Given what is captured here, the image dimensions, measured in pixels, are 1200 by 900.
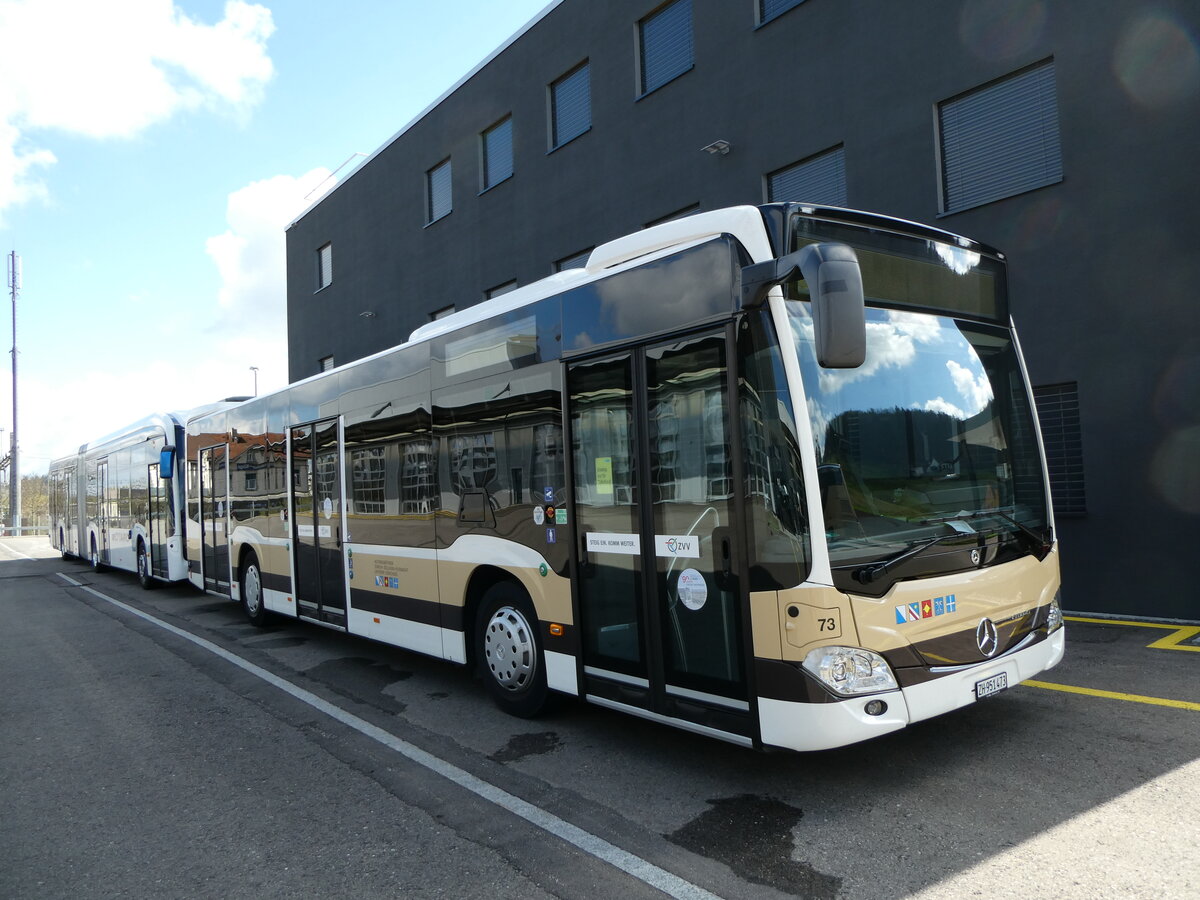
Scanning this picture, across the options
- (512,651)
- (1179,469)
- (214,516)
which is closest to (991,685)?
(512,651)

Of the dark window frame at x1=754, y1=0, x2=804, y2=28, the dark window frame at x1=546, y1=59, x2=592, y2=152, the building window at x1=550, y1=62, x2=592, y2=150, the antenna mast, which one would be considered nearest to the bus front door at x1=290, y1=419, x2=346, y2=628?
→ the dark window frame at x1=754, y1=0, x2=804, y2=28

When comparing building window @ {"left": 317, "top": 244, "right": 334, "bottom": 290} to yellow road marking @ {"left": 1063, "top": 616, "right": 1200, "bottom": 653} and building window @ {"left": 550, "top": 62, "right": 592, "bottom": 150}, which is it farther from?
yellow road marking @ {"left": 1063, "top": 616, "right": 1200, "bottom": 653}

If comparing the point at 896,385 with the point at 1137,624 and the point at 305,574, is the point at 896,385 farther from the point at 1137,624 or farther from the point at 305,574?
the point at 305,574

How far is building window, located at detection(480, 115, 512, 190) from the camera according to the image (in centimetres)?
1764

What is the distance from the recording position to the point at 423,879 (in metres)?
3.60

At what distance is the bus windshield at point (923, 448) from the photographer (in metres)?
4.05

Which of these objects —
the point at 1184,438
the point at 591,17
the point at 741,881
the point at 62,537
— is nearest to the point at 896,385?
the point at 741,881

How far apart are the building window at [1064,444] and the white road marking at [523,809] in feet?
24.5

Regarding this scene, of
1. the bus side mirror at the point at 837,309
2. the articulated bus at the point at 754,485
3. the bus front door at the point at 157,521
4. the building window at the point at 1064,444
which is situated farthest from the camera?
the bus front door at the point at 157,521

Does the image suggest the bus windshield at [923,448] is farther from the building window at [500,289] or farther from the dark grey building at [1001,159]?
the building window at [500,289]

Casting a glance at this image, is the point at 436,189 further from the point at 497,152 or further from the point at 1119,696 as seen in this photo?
the point at 1119,696

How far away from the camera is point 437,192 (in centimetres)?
2003

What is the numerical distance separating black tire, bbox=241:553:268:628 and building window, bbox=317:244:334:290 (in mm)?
15777

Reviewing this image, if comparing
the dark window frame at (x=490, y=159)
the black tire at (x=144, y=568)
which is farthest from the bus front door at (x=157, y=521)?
the dark window frame at (x=490, y=159)
